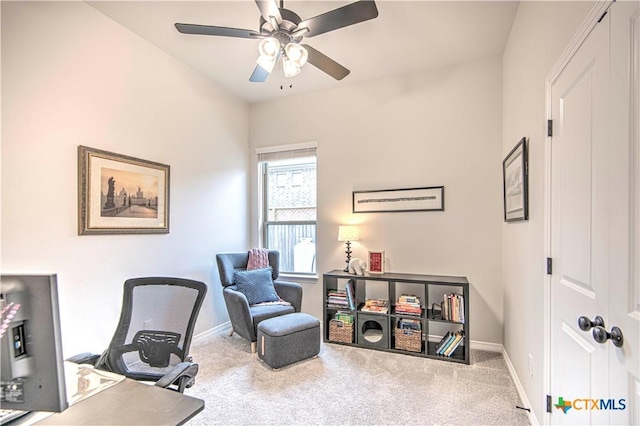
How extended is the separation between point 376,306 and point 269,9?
2823 mm

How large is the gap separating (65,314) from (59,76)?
1.75 metres

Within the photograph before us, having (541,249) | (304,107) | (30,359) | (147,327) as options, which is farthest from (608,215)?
(304,107)

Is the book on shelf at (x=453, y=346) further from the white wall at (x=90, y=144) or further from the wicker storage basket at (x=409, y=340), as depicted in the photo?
the white wall at (x=90, y=144)

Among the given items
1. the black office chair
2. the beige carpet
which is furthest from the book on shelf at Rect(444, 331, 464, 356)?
the black office chair

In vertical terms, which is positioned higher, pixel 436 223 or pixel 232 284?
pixel 436 223

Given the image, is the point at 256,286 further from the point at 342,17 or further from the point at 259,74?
the point at 342,17

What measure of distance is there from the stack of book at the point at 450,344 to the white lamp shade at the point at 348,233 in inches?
53.5

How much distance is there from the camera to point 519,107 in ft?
7.93

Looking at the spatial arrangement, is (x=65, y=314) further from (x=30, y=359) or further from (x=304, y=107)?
(x=304, y=107)

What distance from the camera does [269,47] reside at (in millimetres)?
2010

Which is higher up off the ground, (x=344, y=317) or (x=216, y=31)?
(x=216, y=31)

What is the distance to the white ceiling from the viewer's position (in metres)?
2.44

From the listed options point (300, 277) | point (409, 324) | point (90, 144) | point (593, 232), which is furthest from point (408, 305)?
point (90, 144)

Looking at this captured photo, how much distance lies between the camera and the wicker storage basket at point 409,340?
304cm
